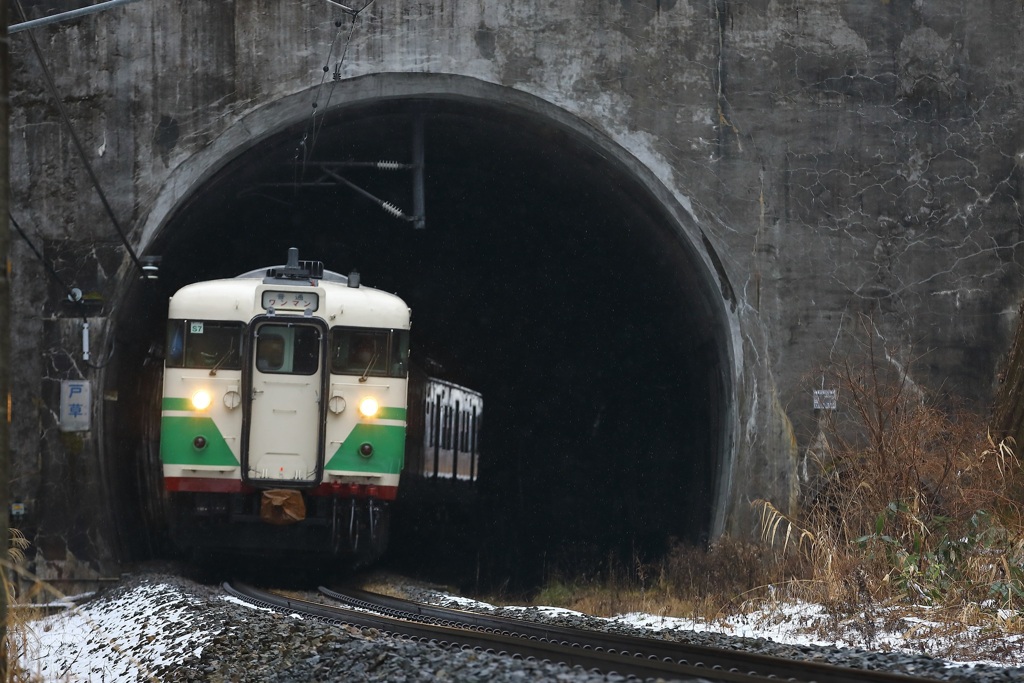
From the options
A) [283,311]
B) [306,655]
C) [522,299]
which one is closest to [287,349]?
[283,311]

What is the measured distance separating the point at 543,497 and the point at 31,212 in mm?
9465

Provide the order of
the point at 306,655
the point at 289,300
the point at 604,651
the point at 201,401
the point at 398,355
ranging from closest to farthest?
the point at 306,655 → the point at 604,651 → the point at 201,401 → the point at 289,300 → the point at 398,355

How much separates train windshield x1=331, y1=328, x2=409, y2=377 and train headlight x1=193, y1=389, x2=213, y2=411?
126 centimetres

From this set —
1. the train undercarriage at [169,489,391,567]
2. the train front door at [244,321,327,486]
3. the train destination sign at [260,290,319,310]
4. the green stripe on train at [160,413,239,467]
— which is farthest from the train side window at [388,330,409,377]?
the green stripe on train at [160,413,239,467]

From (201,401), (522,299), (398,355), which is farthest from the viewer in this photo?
(522,299)

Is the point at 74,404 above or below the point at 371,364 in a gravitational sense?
below

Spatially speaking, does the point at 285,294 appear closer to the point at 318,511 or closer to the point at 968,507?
the point at 318,511

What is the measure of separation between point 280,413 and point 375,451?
1.02 meters

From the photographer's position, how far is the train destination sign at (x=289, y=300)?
12195 millimetres

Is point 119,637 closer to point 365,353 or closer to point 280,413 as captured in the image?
point 280,413

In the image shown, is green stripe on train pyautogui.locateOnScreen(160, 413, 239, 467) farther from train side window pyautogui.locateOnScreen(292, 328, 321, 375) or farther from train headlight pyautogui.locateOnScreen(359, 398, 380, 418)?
train headlight pyautogui.locateOnScreen(359, 398, 380, 418)

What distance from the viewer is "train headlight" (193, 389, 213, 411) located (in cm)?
1195

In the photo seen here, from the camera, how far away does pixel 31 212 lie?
13.0 m

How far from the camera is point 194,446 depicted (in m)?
11.9
